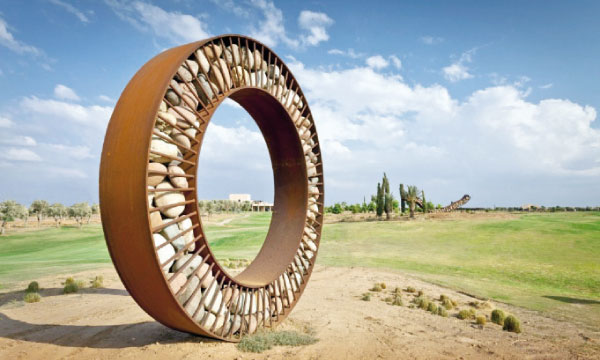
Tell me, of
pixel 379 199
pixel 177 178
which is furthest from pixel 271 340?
pixel 379 199

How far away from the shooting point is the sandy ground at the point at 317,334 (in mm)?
4684

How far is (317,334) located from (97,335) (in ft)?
11.1

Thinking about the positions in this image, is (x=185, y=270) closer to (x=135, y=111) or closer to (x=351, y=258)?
(x=135, y=111)

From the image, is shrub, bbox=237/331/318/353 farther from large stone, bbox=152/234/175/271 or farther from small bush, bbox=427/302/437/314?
small bush, bbox=427/302/437/314

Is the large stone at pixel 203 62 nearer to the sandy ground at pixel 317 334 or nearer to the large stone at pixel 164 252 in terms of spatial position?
the large stone at pixel 164 252

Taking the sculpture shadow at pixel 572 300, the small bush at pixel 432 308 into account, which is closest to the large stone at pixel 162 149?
the small bush at pixel 432 308

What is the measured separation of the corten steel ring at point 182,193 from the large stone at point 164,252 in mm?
12

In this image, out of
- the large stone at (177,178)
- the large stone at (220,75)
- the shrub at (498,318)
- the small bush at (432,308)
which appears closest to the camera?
the large stone at (177,178)

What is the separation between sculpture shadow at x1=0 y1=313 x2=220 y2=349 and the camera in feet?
16.3

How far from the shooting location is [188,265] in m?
4.31

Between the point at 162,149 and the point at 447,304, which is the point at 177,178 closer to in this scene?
the point at 162,149

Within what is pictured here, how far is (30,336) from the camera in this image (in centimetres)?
546

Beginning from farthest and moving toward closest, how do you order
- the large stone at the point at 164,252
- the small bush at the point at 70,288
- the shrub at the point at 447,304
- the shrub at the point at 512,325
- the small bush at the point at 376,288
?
the small bush at the point at 376,288
the small bush at the point at 70,288
the shrub at the point at 447,304
the shrub at the point at 512,325
the large stone at the point at 164,252

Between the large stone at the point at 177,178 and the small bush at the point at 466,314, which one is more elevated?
the large stone at the point at 177,178
